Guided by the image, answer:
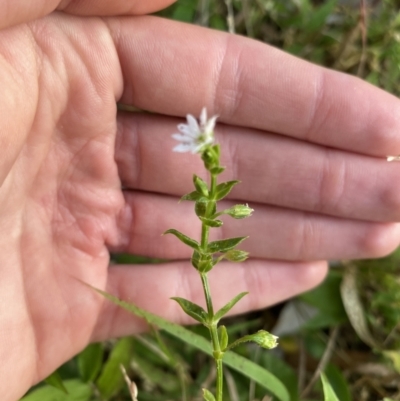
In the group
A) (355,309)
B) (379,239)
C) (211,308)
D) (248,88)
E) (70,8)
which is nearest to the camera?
(211,308)

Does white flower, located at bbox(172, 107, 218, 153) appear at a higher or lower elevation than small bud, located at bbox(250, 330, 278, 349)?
higher

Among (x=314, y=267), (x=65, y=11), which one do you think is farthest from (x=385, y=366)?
(x=65, y=11)

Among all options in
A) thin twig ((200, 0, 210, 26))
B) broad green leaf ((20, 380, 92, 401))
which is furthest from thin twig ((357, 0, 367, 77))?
broad green leaf ((20, 380, 92, 401))

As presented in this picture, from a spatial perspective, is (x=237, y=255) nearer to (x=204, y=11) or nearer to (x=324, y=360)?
(x=324, y=360)

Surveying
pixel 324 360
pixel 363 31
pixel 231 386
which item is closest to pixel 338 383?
pixel 324 360

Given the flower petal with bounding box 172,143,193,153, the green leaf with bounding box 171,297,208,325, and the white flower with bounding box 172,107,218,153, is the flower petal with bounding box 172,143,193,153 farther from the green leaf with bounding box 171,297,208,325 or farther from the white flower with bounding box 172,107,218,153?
the green leaf with bounding box 171,297,208,325

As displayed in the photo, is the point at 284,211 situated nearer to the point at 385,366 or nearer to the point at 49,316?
the point at 385,366
